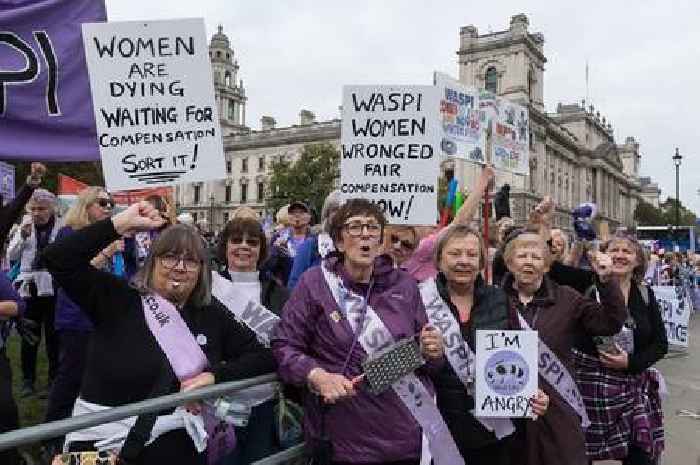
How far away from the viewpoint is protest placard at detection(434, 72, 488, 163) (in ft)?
19.8

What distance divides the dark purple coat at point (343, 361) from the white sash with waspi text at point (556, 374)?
0.83 metres

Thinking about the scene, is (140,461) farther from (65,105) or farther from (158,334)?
(65,105)

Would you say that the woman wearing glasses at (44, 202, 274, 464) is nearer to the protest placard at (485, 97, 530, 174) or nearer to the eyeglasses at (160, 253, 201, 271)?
the eyeglasses at (160, 253, 201, 271)

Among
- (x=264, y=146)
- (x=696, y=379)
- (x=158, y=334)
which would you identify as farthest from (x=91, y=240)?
(x=264, y=146)

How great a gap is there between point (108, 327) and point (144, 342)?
0.15 meters

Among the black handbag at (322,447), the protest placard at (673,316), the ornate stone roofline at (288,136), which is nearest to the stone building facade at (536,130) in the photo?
the ornate stone roofline at (288,136)

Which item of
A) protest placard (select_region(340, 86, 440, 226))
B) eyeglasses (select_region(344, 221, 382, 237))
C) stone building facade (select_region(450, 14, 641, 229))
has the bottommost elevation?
eyeglasses (select_region(344, 221, 382, 237))

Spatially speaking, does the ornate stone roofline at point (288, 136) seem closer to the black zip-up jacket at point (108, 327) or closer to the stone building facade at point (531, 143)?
the stone building facade at point (531, 143)

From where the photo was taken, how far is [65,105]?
3729 millimetres

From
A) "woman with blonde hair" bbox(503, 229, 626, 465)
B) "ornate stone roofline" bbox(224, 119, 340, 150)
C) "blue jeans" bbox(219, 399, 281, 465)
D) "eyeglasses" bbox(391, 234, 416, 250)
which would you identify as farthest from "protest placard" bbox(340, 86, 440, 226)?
"ornate stone roofline" bbox(224, 119, 340, 150)

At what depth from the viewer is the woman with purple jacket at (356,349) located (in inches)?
110

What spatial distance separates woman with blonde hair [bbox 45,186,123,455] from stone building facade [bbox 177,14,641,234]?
189ft

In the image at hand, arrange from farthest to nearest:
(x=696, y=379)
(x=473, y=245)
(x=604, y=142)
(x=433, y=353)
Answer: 1. (x=604, y=142)
2. (x=696, y=379)
3. (x=473, y=245)
4. (x=433, y=353)

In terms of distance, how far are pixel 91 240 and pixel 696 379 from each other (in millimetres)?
8639
